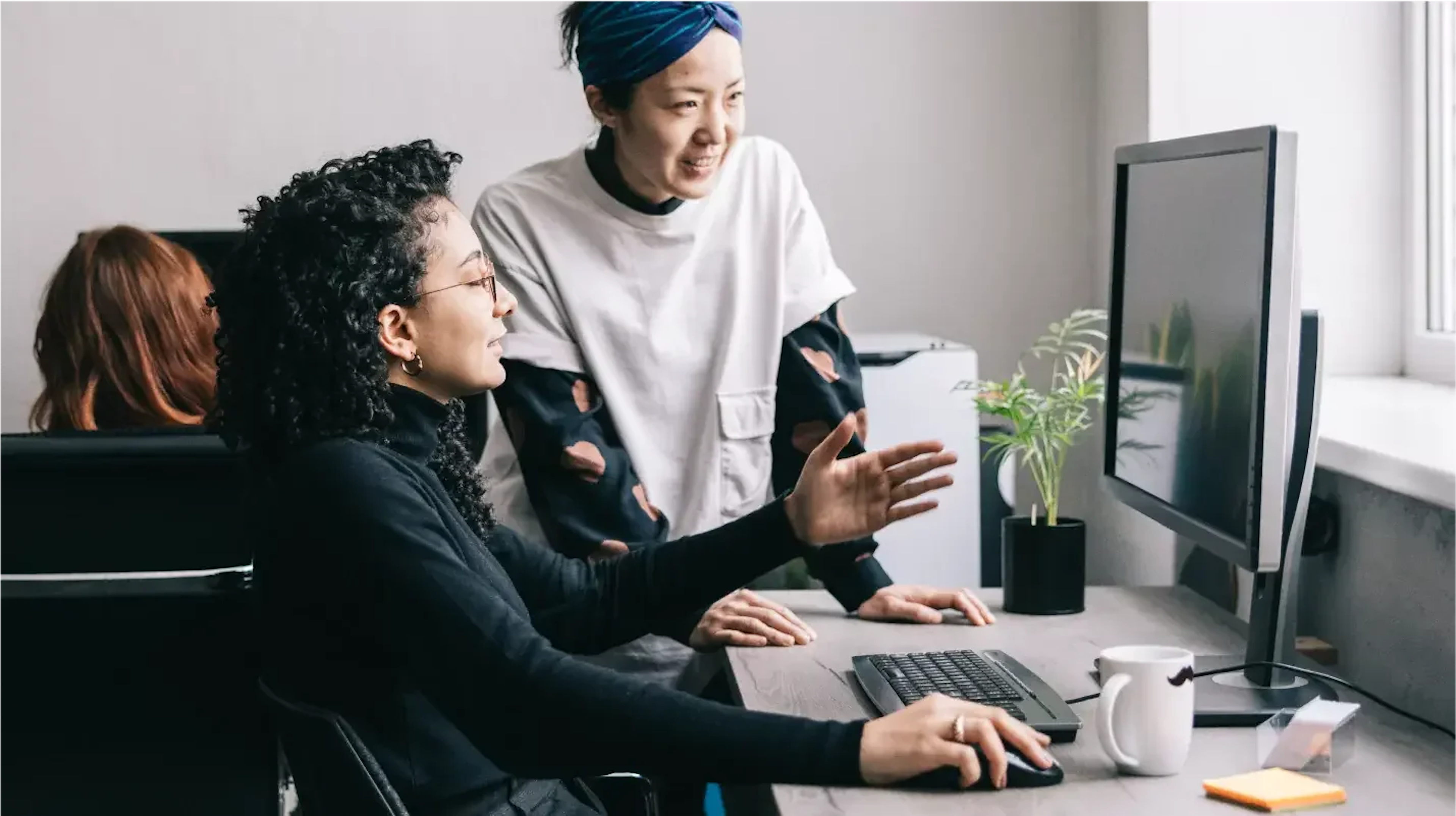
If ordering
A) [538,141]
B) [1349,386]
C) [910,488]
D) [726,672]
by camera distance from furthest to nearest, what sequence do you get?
[538,141] < [1349,386] < [726,672] < [910,488]

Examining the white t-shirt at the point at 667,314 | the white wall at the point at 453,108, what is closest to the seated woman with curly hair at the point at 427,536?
the white t-shirt at the point at 667,314

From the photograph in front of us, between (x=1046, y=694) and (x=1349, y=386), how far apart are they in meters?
1.09

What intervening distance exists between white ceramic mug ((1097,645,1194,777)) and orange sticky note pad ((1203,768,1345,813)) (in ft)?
0.13

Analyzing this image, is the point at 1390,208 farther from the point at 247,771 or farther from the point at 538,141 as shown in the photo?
the point at 247,771

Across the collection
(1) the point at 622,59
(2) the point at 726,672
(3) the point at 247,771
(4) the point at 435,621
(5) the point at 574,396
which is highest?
(1) the point at 622,59

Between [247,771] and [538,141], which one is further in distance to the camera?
[538,141]

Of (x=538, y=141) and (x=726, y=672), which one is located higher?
(x=538, y=141)

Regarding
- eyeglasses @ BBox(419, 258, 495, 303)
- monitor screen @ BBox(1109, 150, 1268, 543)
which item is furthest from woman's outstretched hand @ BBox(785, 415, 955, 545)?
eyeglasses @ BBox(419, 258, 495, 303)

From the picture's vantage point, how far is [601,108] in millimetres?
1875

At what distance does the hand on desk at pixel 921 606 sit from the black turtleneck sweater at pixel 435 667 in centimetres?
54

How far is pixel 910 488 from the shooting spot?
146 cm

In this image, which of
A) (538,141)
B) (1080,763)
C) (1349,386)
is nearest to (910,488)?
(1080,763)

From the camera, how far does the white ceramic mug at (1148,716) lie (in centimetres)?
117

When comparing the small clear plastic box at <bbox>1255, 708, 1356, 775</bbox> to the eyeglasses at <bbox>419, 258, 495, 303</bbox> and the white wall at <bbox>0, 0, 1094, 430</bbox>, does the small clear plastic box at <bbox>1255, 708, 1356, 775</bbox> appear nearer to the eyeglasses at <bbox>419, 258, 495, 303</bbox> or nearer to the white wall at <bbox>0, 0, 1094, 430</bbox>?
the eyeglasses at <bbox>419, 258, 495, 303</bbox>
